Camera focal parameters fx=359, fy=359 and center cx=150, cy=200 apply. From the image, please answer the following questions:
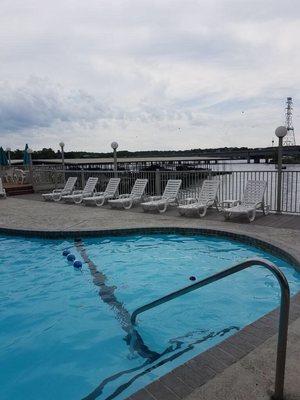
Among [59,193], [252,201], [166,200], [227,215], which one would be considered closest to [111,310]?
[227,215]

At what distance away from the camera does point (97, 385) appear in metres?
3.61

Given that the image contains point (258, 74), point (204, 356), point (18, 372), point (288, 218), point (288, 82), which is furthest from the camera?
point (288, 82)

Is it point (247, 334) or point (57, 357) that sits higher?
point (247, 334)

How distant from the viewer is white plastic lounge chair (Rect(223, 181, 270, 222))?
930cm

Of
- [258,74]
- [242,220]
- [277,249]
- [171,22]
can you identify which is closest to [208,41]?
[171,22]

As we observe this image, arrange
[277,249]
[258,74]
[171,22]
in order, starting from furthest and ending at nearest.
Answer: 1. [258,74]
2. [171,22]
3. [277,249]

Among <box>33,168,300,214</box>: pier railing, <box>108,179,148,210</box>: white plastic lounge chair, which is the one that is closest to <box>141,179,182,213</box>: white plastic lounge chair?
<box>33,168,300,214</box>: pier railing

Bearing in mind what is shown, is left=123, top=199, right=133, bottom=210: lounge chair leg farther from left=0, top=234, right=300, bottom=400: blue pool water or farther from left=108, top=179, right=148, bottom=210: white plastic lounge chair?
left=0, top=234, right=300, bottom=400: blue pool water

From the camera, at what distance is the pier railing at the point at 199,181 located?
1041 cm

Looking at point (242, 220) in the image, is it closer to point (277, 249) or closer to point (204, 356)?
point (277, 249)

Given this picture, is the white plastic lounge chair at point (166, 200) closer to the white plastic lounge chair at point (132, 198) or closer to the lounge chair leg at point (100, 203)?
the white plastic lounge chair at point (132, 198)

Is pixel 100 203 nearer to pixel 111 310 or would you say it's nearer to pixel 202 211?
pixel 202 211

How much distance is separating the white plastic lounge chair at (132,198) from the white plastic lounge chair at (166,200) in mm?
672

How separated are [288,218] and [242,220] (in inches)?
47.0
